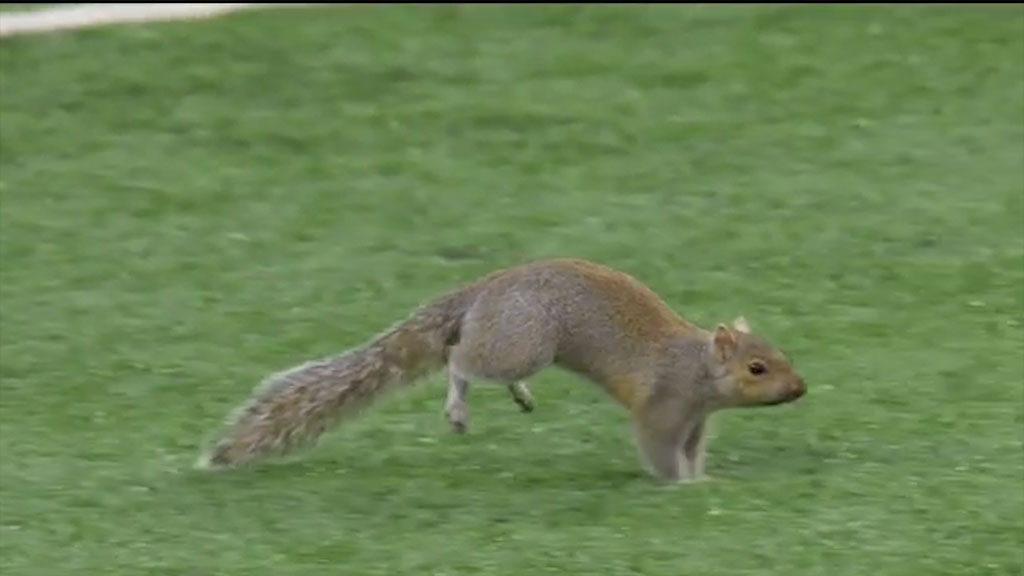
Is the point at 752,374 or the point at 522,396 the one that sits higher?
the point at 752,374

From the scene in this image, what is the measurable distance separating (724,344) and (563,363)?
421mm

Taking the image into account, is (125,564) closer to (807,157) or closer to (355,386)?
(355,386)

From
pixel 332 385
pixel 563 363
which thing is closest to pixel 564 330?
pixel 563 363

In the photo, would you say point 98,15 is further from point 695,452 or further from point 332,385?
point 695,452

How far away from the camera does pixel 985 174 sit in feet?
29.2

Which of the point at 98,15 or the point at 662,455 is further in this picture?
the point at 98,15

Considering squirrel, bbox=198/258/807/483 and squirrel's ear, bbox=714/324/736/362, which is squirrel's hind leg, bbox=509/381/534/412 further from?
squirrel's ear, bbox=714/324/736/362

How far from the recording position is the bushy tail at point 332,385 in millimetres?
6008

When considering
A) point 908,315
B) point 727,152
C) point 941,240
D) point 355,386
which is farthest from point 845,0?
point 355,386

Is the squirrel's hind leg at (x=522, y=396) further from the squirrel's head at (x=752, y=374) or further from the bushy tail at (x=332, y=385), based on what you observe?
the squirrel's head at (x=752, y=374)

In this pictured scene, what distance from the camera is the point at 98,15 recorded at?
1174cm

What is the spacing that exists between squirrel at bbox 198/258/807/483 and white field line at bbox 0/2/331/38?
18.8 ft

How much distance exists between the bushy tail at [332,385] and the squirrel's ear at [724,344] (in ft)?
2.06

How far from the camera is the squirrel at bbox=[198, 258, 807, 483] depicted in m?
5.93
